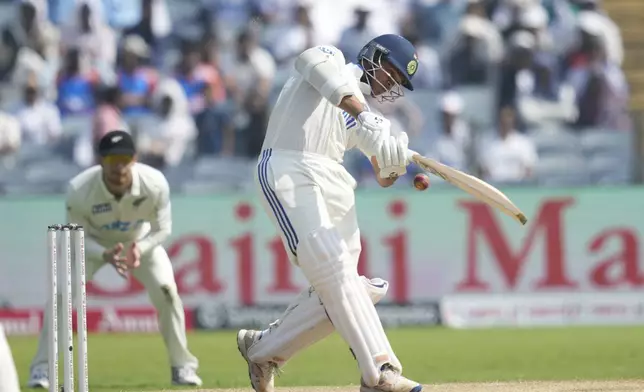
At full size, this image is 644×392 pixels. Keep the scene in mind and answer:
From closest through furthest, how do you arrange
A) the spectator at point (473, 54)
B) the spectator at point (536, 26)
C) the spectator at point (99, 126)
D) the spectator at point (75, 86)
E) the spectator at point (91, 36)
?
the spectator at point (99, 126) → the spectator at point (75, 86) → the spectator at point (91, 36) → the spectator at point (473, 54) → the spectator at point (536, 26)

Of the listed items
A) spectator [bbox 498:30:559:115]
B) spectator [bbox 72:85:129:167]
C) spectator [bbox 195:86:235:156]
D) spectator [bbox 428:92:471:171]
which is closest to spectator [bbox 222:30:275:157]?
spectator [bbox 195:86:235:156]

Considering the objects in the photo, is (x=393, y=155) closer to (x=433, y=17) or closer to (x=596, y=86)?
(x=596, y=86)

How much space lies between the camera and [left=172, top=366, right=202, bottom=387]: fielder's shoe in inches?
350

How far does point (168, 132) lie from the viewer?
49.9 ft

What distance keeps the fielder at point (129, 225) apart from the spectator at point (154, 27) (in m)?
7.03

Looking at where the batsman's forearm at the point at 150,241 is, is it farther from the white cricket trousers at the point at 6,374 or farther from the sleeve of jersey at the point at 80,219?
the white cricket trousers at the point at 6,374

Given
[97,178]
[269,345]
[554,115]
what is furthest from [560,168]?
[269,345]

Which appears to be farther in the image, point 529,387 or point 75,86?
point 75,86

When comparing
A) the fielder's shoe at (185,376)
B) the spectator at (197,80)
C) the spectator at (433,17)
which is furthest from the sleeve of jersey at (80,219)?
the spectator at (433,17)

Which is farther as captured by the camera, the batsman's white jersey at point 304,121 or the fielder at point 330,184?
the batsman's white jersey at point 304,121

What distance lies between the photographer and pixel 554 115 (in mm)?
15875

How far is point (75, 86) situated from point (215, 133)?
71.9 inches

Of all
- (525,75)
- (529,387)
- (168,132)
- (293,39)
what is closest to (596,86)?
(525,75)

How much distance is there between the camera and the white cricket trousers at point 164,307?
9.04 m
